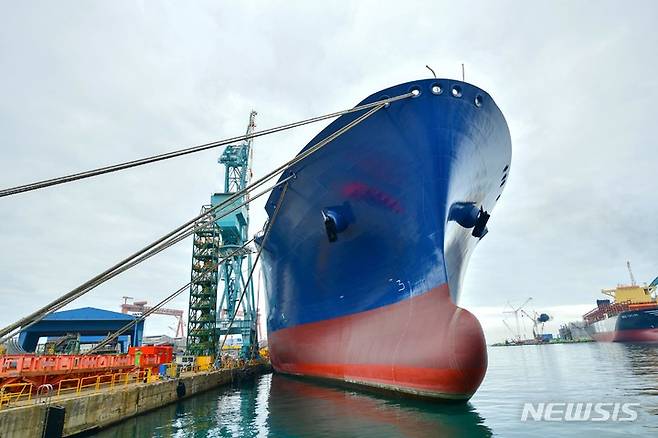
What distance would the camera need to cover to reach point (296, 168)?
11961mm

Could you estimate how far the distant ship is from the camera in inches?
1796

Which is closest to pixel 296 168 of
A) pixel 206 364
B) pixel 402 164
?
pixel 402 164

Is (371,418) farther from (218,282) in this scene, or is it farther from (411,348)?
(218,282)

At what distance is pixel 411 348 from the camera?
9133 mm

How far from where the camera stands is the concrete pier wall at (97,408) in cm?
684

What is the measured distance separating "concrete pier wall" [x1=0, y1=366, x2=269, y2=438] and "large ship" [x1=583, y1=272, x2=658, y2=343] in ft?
173

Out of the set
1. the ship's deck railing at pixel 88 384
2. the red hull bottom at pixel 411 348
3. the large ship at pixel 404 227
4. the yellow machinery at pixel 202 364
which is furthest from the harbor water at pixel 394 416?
the yellow machinery at pixel 202 364

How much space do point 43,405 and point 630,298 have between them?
72138 millimetres

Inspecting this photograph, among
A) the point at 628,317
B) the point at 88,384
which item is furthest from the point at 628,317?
the point at 88,384

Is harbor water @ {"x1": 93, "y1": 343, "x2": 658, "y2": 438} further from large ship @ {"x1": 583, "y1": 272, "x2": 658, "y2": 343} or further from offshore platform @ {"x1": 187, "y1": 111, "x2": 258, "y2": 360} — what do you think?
large ship @ {"x1": 583, "y1": 272, "x2": 658, "y2": 343}

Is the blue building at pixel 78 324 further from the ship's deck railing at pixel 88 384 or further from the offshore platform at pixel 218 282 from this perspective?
the ship's deck railing at pixel 88 384

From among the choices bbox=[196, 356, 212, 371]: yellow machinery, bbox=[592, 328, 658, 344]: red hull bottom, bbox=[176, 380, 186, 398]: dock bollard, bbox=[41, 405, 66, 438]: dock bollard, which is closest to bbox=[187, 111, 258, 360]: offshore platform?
bbox=[196, 356, 212, 371]: yellow machinery

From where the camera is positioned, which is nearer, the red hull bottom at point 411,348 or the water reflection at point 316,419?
the water reflection at point 316,419

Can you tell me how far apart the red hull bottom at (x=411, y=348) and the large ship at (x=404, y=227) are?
0.09 feet
